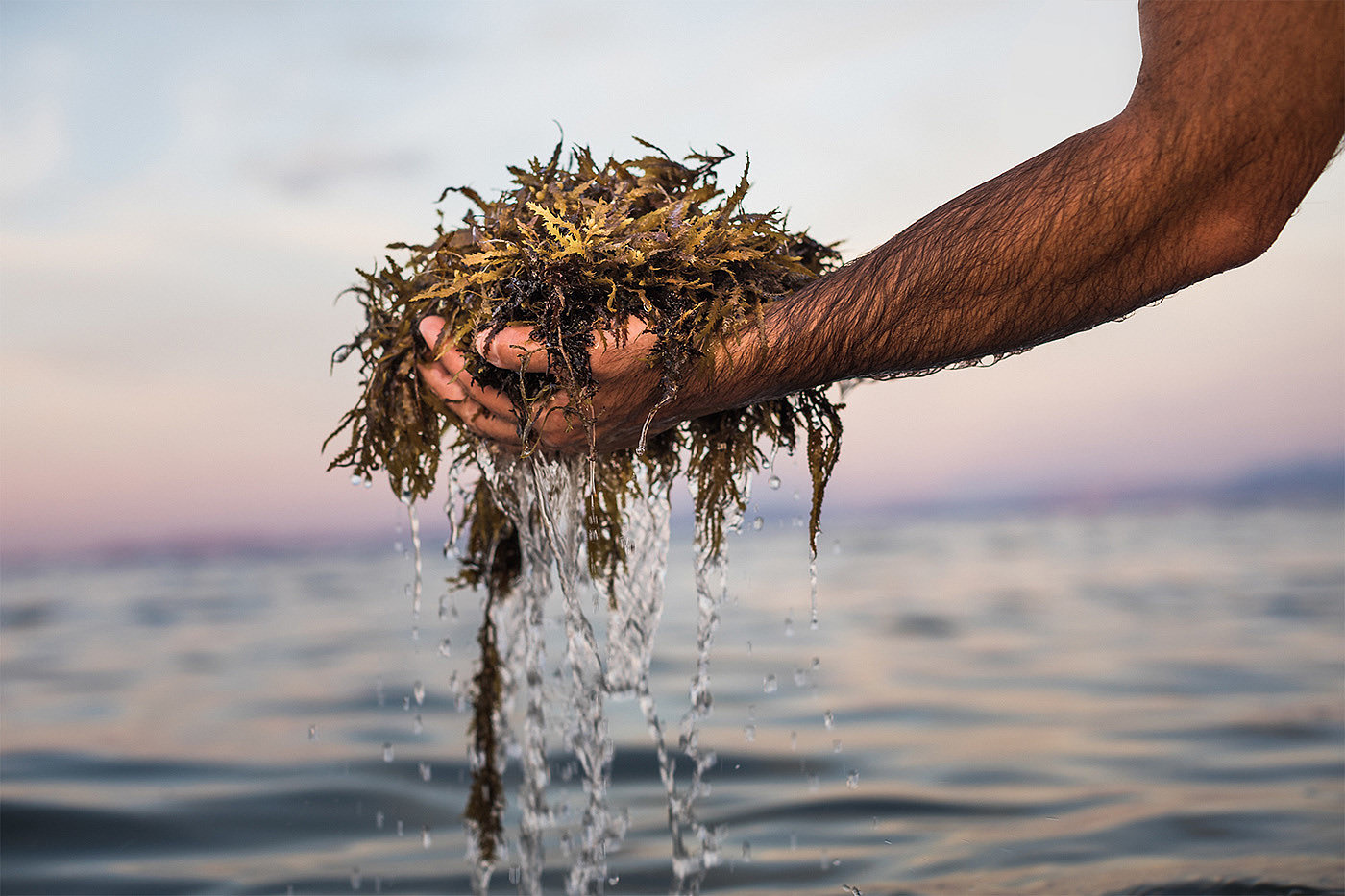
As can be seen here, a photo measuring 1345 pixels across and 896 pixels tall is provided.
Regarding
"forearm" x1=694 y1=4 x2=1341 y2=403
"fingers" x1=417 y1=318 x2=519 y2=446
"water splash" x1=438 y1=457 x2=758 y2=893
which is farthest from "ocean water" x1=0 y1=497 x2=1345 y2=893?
"forearm" x1=694 y1=4 x2=1341 y2=403

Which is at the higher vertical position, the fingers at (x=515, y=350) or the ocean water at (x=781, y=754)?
the fingers at (x=515, y=350)

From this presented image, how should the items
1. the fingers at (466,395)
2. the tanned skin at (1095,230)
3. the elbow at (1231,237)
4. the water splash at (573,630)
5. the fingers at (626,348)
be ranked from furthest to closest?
the water splash at (573,630) → the fingers at (466,395) → the fingers at (626,348) → the elbow at (1231,237) → the tanned skin at (1095,230)

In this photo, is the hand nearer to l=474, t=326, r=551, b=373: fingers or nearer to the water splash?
l=474, t=326, r=551, b=373: fingers

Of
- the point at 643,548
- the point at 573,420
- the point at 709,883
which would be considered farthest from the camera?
the point at 709,883

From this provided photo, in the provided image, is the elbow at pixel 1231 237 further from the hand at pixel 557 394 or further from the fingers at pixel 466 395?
the fingers at pixel 466 395

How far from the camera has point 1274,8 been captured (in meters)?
1.64

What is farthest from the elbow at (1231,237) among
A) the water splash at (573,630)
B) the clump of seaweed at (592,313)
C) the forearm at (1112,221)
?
the water splash at (573,630)

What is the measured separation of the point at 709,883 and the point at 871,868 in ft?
2.28

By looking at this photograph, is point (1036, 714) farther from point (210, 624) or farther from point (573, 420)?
point (210, 624)

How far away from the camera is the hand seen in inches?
93.4

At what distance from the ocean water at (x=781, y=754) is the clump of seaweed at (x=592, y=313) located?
572mm

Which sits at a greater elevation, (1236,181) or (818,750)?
(1236,181)

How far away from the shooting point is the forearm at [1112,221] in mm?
1691

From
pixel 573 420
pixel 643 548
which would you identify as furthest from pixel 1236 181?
pixel 643 548
